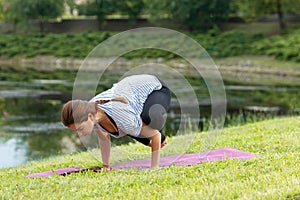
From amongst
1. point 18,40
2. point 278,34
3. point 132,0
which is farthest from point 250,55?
point 18,40

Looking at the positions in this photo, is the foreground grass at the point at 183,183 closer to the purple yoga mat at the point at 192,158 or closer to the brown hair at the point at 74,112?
the purple yoga mat at the point at 192,158

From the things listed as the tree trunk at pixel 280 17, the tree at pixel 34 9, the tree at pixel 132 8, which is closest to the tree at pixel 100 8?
the tree at pixel 132 8

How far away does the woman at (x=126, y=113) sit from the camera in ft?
19.3

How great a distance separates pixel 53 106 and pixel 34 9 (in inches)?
1075

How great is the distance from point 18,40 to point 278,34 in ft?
62.7

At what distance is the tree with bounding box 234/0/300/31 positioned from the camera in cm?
3684

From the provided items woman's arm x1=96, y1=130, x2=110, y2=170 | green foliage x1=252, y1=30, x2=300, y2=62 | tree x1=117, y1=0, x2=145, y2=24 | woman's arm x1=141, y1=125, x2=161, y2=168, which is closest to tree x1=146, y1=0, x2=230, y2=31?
tree x1=117, y1=0, x2=145, y2=24

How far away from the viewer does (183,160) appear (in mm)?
6793

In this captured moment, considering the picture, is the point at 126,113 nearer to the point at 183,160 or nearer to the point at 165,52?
the point at 183,160

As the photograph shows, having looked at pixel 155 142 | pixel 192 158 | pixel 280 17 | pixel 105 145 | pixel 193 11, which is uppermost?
pixel 155 142

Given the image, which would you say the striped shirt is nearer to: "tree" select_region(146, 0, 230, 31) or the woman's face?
the woman's face

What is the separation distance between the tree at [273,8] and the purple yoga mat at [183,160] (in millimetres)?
30686

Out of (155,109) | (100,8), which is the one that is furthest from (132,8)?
(155,109)

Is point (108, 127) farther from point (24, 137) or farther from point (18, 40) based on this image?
point (18, 40)
